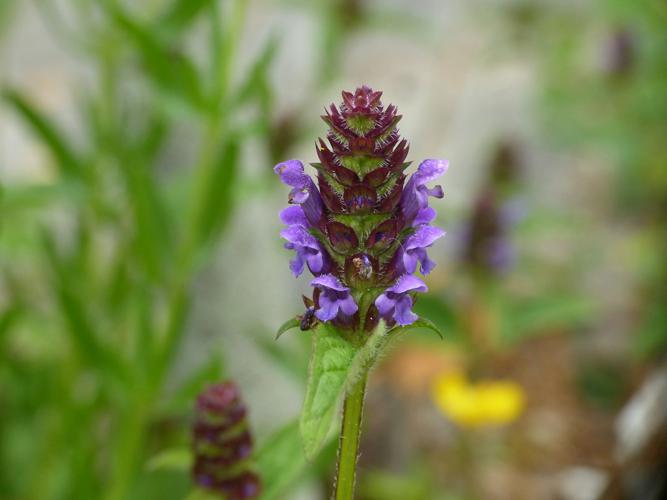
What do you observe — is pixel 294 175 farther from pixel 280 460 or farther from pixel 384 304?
pixel 280 460

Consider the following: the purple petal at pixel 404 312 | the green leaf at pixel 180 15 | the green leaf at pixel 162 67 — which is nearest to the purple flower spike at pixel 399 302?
the purple petal at pixel 404 312

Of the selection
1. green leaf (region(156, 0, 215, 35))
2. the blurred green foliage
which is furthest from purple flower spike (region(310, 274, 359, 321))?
green leaf (region(156, 0, 215, 35))

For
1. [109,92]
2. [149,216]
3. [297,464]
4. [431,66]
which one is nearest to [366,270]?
[297,464]

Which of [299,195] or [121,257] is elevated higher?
[121,257]

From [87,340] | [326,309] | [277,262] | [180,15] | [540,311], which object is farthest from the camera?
[277,262]

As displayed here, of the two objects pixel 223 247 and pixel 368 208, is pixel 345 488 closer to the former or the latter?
pixel 368 208

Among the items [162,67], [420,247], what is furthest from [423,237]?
[162,67]

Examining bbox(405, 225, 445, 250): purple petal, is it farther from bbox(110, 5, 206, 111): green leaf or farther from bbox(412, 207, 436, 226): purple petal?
bbox(110, 5, 206, 111): green leaf
